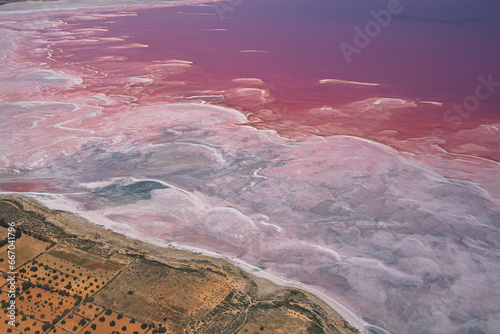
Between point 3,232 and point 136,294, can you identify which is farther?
point 3,232

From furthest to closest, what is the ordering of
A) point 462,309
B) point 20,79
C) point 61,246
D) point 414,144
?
point 20,79 → point 414,144 → point 61,246 → point 462,309

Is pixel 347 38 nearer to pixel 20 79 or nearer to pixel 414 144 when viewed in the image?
pixel 414 144

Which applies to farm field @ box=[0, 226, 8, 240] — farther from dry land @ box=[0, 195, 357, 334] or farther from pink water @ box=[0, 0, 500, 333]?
pink water @ box=[0, 0, 500, 333]

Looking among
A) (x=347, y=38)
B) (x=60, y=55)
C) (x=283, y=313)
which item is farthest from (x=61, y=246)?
(x=347, y=38)
